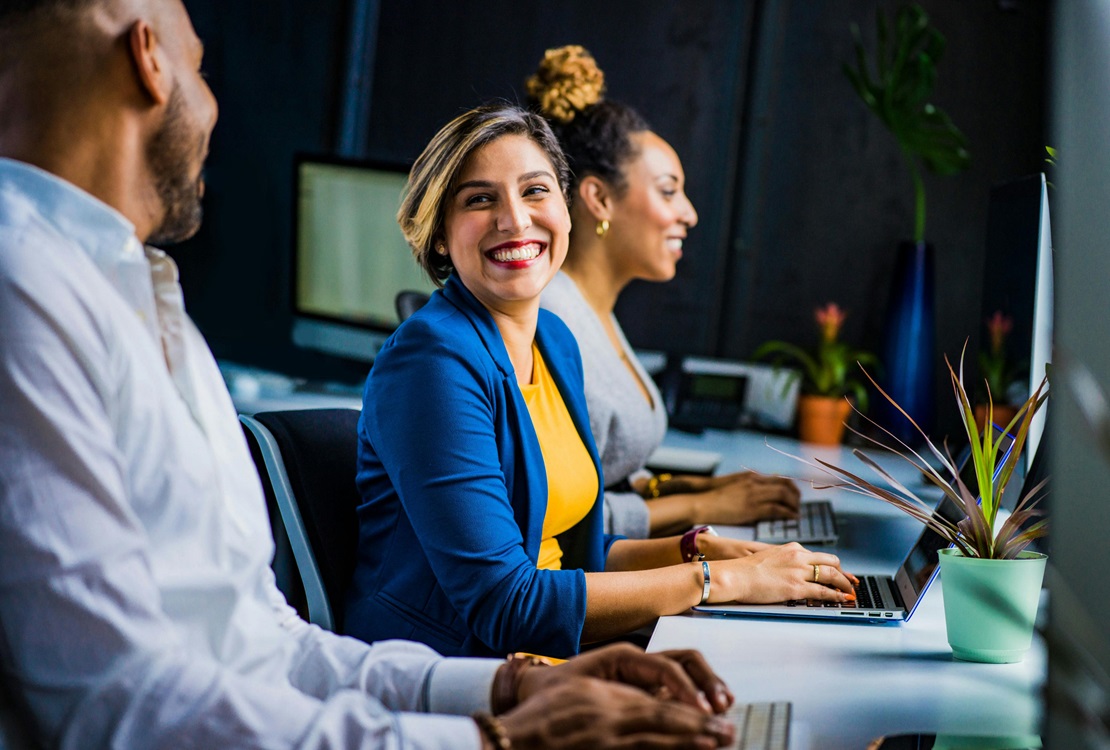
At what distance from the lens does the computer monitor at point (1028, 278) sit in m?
1.61

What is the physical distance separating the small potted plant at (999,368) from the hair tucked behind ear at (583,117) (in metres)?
0.89

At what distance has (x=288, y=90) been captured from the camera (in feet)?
12.0

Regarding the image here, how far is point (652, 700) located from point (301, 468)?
0.74m

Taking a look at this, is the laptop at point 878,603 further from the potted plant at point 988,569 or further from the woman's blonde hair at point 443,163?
the woman's blonde hair at point 443,163

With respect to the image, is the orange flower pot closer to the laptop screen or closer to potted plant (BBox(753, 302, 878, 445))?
potted plant (BBox(753, 302, 878, 445))

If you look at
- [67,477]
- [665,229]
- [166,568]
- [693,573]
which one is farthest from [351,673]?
[665,229]

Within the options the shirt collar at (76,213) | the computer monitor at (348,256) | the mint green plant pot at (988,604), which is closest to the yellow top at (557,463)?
the mint green plant pot at (988,604)

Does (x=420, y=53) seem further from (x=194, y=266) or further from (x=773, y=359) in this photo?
(x=773, y=359)

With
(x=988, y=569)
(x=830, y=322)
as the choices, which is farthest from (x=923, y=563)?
(x=830, y=322)

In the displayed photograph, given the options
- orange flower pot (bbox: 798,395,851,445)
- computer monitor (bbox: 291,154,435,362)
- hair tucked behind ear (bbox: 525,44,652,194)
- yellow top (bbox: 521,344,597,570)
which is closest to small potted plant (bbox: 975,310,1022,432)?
yellow top (bbox: 521,344,597,570)

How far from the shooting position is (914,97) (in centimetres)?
295

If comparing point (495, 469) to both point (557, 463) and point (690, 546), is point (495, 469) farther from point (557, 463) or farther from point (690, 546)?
point (690, 546)

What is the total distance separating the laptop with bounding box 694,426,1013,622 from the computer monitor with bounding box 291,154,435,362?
71.4 inches

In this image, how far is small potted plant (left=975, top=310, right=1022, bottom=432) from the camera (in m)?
1.79
